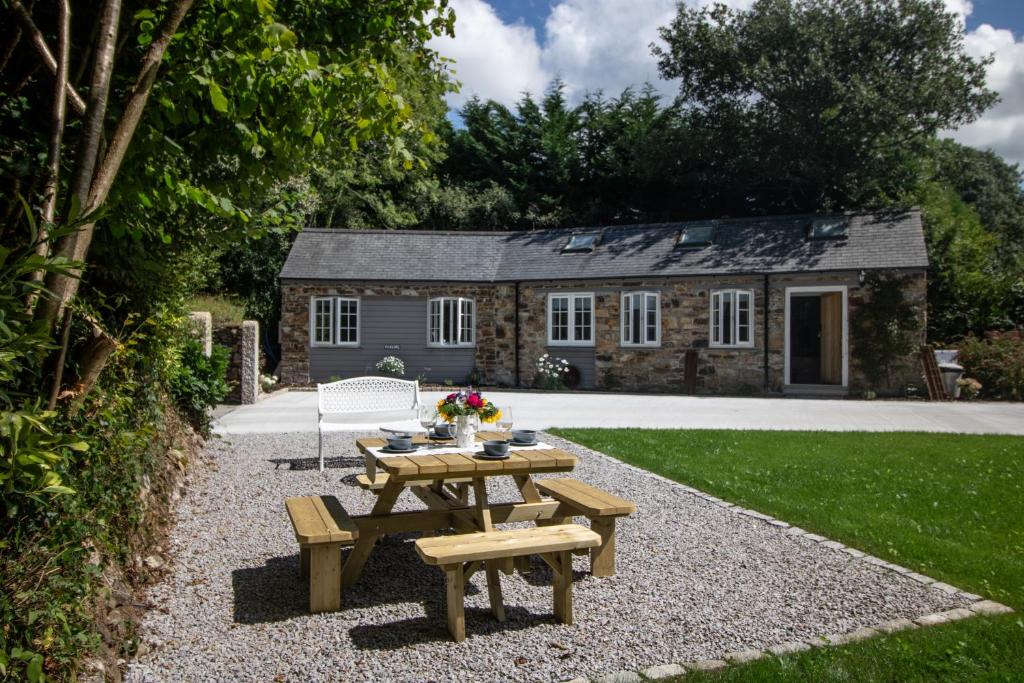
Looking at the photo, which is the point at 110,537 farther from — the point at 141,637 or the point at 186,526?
the point at 186,526

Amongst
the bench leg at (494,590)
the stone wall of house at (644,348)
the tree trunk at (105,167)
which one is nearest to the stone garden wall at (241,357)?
the stone wall of house at (644,348)

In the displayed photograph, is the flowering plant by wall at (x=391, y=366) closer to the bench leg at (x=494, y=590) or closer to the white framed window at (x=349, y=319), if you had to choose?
the white framed window at (x=349, y=319)

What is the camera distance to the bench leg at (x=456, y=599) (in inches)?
146

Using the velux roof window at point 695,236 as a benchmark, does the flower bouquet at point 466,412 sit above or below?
below

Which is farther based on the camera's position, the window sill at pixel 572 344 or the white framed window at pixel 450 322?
the white framed window at pixel 450 322

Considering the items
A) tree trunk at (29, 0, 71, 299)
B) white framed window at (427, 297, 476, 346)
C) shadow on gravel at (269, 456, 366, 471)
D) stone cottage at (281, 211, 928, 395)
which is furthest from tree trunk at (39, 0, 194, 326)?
white framed window at (427, 297, 476, 346)

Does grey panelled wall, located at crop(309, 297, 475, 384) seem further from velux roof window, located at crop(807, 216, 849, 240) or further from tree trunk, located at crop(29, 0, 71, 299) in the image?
tree trunk, located at crop(29, 0, 71, 299)

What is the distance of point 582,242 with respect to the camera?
21375 millimetres

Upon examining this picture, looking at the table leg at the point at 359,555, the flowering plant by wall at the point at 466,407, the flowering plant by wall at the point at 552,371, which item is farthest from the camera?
the flowering plant by wall at the point at 552,371

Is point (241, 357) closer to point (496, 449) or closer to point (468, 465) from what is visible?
point (496, 449)

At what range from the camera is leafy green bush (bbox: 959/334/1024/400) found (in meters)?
16.4

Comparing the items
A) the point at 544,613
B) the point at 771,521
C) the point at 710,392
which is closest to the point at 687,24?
the point at 710,392

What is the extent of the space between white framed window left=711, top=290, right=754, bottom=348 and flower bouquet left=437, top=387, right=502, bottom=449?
1434 cm

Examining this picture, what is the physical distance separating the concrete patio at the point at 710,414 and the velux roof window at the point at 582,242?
17.4 ft
